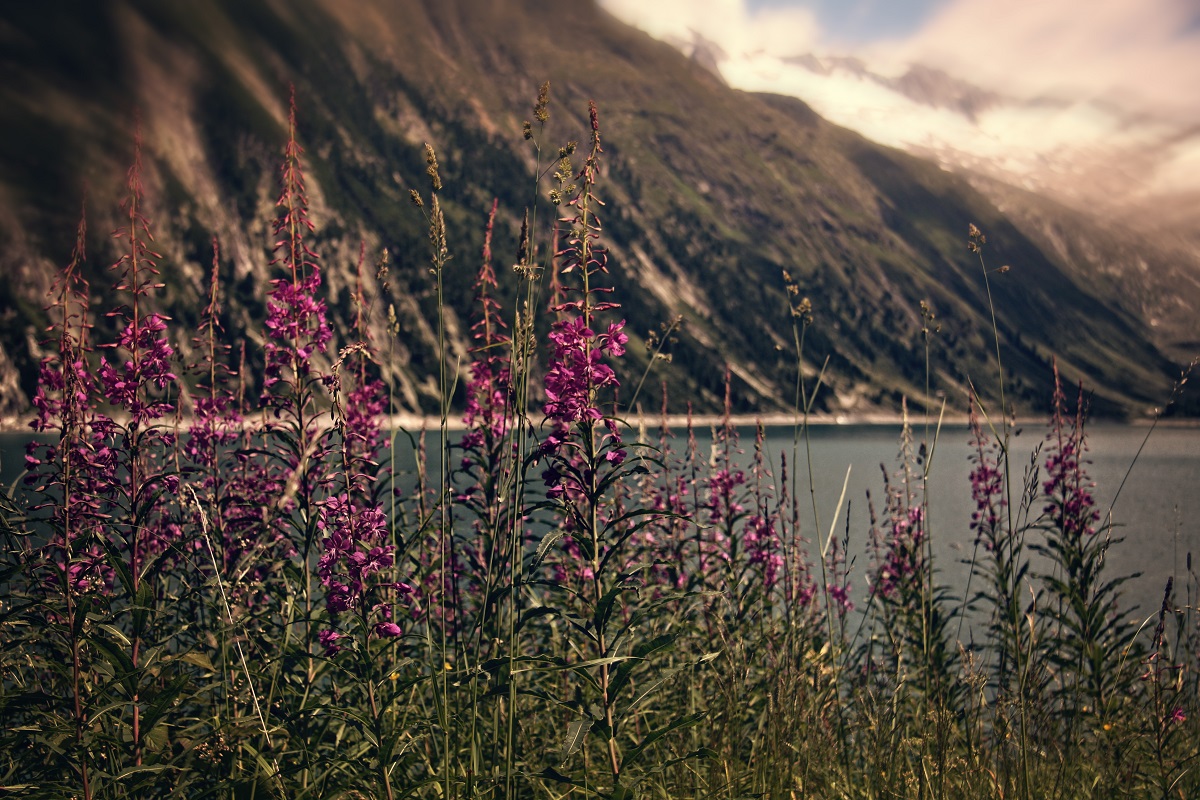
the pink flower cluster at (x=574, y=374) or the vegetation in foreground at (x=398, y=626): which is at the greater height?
the pink flower cluster at (x=574, y=374)

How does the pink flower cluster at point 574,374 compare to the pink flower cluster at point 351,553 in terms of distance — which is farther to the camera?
the pink flower cluster at point 574,374

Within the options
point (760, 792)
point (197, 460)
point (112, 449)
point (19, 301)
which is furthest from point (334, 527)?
point (19, 301)

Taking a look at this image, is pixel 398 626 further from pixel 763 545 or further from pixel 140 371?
pixel 763 545

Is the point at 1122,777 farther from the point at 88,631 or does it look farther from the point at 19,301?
the point at 19,301

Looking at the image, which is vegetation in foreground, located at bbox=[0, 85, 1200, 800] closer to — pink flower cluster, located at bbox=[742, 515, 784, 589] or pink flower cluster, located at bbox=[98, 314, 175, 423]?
pink flower cluster, located at bbox=[98, 314, 175, 423]

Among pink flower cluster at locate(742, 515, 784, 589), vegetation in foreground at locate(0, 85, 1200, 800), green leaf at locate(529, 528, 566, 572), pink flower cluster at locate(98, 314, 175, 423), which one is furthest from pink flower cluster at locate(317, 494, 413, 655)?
pink flower cluster at locate(742, 515, 784, 589)

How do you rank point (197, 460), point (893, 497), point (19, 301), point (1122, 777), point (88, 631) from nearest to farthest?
1. point (88, 631)
2. point (1122, 777)
3. point (197, 460)
4. point (893, 497)
5. point (19, 301)

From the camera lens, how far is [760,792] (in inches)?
144

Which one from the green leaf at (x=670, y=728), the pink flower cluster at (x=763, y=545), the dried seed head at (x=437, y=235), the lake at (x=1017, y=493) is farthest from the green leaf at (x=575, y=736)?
the pink flower cluster at (x=763, y=545)

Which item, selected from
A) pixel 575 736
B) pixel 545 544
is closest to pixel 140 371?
pixel 545 544

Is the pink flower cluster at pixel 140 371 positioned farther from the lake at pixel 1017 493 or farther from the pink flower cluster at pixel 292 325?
the lake at pixel 1017 493

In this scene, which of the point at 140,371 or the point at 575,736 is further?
the point at 140,371

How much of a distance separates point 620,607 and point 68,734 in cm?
341

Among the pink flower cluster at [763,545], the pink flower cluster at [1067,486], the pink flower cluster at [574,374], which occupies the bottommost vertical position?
the pink flower cluster at [763,545]
